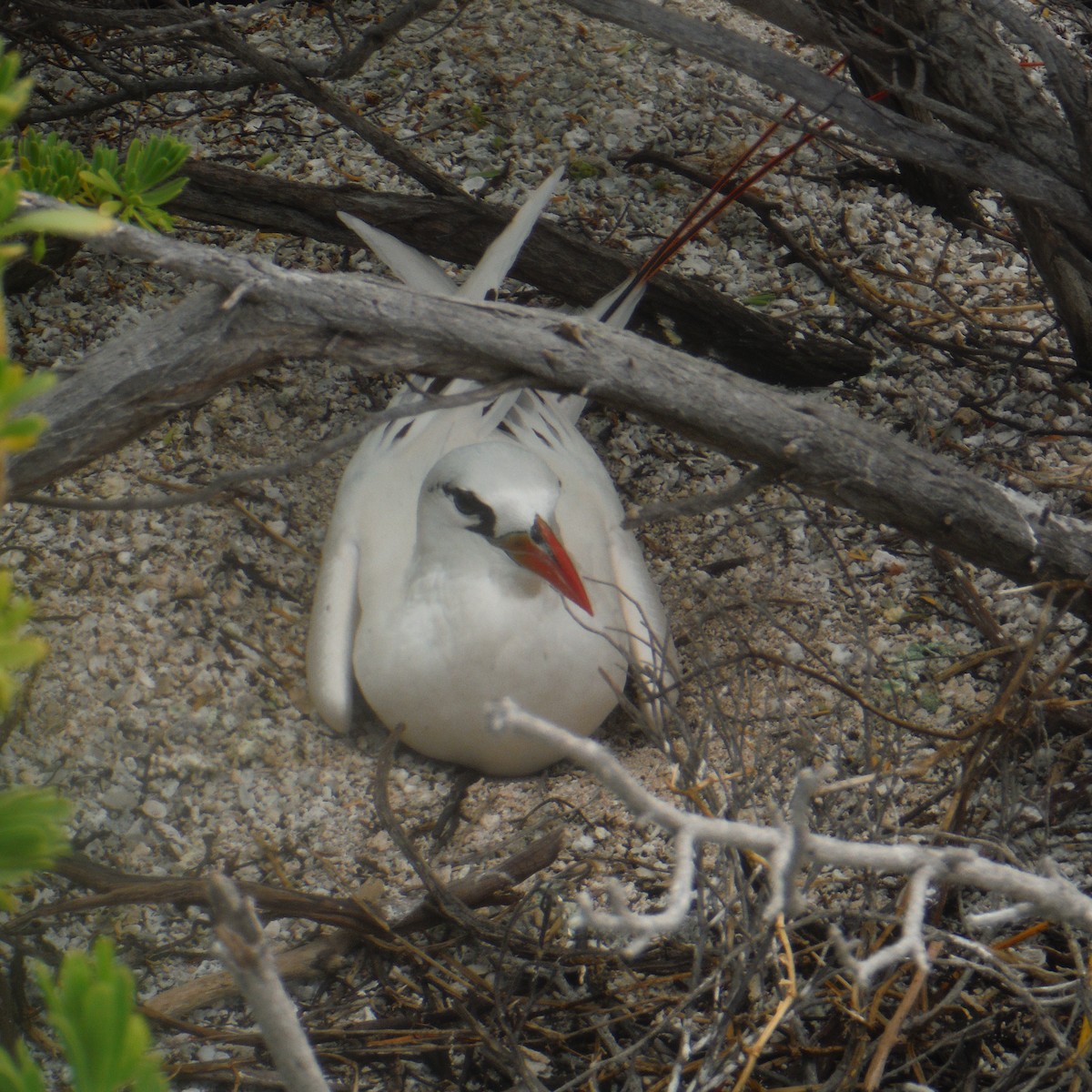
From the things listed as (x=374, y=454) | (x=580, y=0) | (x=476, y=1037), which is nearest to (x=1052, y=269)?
(x=580, y=0)

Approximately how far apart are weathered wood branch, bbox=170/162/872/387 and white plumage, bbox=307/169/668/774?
210mm

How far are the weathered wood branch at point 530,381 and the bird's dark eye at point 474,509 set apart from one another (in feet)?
1.29

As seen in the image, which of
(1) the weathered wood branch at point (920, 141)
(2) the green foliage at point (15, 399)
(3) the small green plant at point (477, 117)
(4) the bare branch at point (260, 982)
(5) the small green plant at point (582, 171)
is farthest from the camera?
(3) the small green plant at point (477, 117)

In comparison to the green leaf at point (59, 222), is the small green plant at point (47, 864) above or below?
below

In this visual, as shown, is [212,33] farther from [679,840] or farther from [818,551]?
[679,840]

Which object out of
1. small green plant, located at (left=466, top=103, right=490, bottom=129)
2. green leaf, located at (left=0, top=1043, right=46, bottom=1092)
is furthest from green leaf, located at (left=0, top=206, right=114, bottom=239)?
small green plant, located at (left=466, top=103, right=490, bottom=129)

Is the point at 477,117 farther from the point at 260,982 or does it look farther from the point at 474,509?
the point at 260,982

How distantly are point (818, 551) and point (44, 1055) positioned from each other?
164 cm

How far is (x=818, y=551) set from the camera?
243 cm

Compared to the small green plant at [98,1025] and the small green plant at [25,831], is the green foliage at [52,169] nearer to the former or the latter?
the small green plant at [25,831]

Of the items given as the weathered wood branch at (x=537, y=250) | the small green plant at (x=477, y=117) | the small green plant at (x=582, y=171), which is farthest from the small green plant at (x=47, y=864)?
the small green plant at (x=477, y=117)

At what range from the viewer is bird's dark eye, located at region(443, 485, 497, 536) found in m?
1.96

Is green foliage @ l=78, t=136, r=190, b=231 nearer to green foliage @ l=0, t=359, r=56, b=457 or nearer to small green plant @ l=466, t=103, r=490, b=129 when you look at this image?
green foliage @ l=0, t=359, r=56, b=457

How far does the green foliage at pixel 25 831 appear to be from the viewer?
28.8 inches
